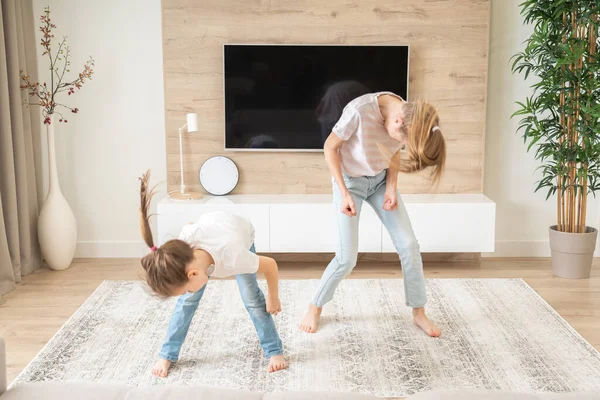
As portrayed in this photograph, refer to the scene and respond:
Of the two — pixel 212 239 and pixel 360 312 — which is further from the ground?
pixel 212 239

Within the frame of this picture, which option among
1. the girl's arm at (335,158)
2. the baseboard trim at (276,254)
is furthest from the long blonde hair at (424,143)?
the baseboard trim at (276,254)

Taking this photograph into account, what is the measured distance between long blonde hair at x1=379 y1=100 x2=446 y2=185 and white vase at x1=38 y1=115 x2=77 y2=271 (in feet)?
8.43

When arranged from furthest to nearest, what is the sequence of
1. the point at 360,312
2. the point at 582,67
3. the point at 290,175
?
the point at 290,175 → the point at 582,67 → the point at 360,312

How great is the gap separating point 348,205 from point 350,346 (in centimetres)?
62

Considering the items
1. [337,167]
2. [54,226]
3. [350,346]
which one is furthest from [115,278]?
[337,167]

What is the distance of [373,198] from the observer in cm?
301

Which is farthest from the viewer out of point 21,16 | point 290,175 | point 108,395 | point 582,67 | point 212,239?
point 290,175

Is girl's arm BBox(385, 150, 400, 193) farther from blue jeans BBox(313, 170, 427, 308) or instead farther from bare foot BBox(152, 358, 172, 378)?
bare foot BBox(152, 358, 172, 378)

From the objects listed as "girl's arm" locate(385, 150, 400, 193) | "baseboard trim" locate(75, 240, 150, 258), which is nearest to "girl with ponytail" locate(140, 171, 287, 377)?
"girl's arm" locate(385, 150, 400, 193)

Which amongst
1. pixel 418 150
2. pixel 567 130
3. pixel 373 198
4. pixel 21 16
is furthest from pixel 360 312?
pixel 21 16

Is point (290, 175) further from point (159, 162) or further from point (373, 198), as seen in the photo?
point (373, 198)

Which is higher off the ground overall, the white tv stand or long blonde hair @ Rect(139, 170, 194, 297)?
long blonde hair @ Rect(139, 170, 194, 297)

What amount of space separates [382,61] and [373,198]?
4.92 feet

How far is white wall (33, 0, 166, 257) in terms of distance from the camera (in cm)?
431
